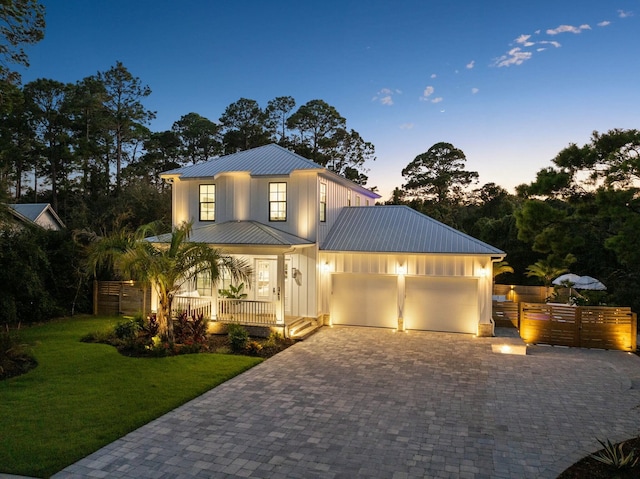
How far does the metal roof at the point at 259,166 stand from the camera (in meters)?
15.3

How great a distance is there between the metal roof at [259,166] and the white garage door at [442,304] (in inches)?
229

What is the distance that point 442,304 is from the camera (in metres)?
14.7

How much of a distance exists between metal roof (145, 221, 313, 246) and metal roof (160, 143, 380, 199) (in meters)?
2.04

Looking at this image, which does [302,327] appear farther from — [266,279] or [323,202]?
[323,202]

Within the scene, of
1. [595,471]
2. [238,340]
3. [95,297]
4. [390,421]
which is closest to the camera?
[595,471]

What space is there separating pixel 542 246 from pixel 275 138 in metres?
27.1

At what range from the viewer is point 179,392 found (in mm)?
8414

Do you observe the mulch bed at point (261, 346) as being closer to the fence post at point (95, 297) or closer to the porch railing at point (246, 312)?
the porch railing at point (246, 312)

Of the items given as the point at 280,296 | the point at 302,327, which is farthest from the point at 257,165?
the point at 302,327

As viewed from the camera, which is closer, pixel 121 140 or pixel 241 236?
pixel 241 236

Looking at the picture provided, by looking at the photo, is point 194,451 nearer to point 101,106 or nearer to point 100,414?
point 100,414

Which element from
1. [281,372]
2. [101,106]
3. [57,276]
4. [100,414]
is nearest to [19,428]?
[100,414]

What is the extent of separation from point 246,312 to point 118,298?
7.25 meters

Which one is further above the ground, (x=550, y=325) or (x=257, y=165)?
(x=257, y=165)
